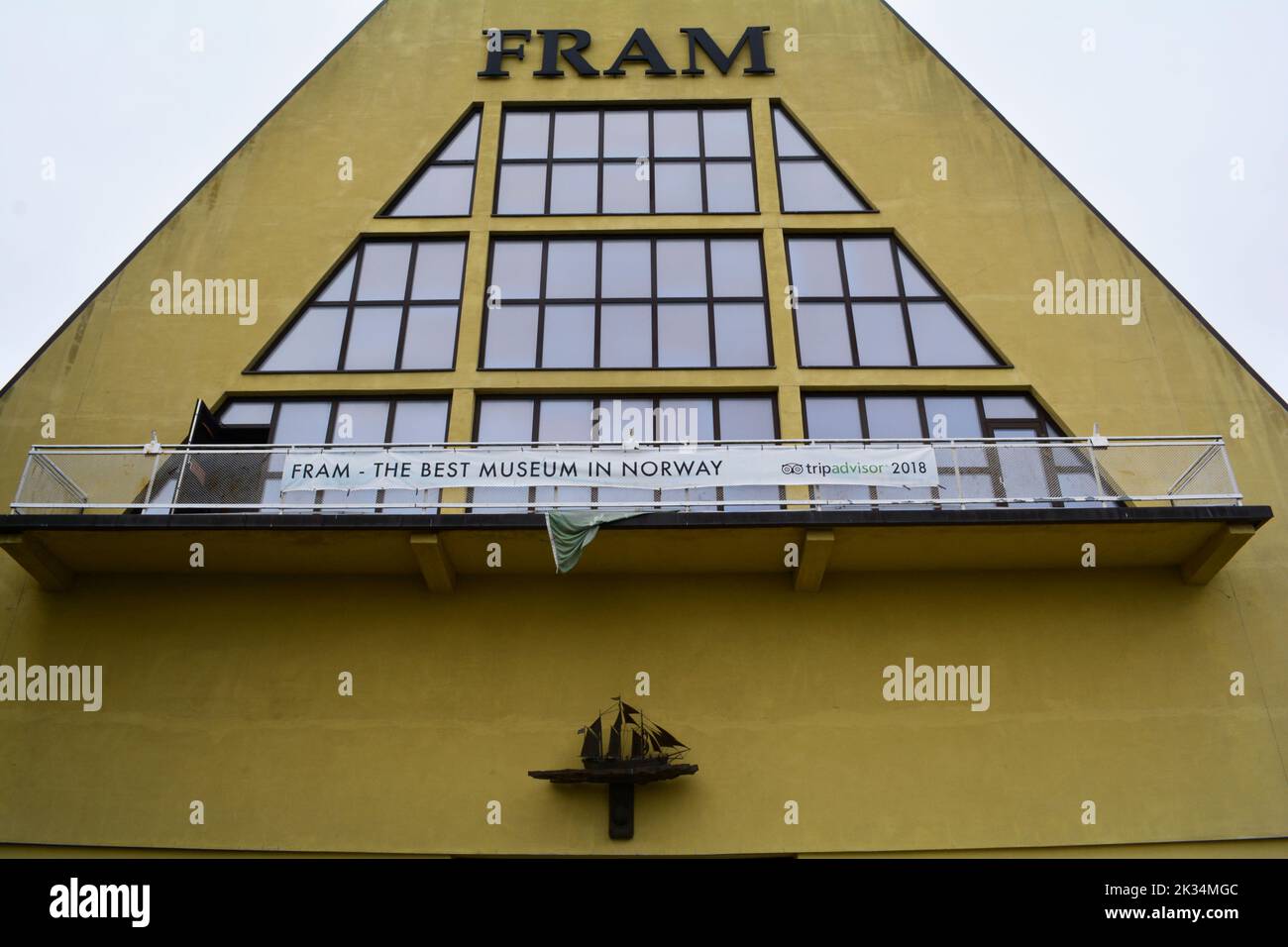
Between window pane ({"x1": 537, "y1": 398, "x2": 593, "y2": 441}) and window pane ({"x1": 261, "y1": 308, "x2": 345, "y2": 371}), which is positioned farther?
window pane ({"x1": 261, "y1": 308, "x2": 345, "y2": 371})

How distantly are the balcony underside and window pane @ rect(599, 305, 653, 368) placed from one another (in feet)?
13.9

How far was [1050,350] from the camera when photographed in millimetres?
16266

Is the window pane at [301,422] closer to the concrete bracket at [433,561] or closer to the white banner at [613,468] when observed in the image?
the white banner at [613,468]

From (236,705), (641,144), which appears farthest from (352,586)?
(641,144)

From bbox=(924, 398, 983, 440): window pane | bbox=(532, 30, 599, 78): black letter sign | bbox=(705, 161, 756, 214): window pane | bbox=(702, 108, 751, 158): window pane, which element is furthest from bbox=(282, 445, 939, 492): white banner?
bbox=(532, 30, 599, 78): black letter sign

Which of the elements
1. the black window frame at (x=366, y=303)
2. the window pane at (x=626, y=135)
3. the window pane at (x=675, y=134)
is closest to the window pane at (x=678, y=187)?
the window pane at (x=675, y=134)

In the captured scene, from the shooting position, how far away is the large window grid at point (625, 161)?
18719 millimetres

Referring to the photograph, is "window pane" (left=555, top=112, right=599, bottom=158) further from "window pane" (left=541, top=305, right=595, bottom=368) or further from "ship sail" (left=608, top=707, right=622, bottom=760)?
"ship sail" (left=608, top=707, right=622, bottom=760)

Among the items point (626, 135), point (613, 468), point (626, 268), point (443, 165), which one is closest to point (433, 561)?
point (613, 468)

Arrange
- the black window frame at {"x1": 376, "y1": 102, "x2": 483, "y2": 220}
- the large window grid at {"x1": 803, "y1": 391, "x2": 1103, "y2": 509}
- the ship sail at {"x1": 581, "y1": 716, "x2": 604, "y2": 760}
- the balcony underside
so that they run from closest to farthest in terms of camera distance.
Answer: the ship sail at {"x1": 581, "y1": 716, "x2": 604, "y2": 760}
the balcony underside
the large window grid at {"x1": 803, "y1": 391, "x2": 1103, "y2": 509}
the black window frame at {"x1": 376, "y1": 102, "x2": 483, "y2": 220}

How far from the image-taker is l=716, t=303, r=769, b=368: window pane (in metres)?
16.6

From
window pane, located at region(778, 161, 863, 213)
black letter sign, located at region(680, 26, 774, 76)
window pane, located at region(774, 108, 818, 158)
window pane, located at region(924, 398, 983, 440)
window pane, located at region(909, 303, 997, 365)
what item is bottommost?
window pane, located at region(924, 398, 983, 440)

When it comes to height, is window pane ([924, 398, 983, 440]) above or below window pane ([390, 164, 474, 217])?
below

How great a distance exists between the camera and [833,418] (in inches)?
630
